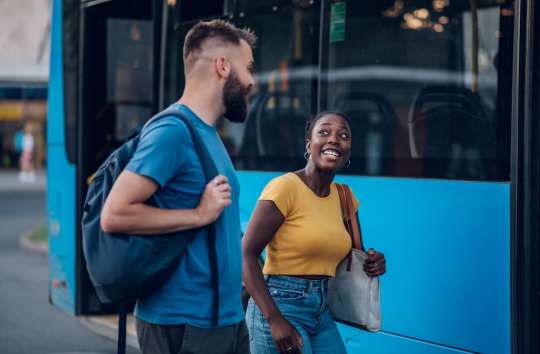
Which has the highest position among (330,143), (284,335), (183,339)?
(330,143)

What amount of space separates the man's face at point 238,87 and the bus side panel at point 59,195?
3715mm

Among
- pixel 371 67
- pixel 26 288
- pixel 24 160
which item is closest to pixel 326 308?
pixel 371 67

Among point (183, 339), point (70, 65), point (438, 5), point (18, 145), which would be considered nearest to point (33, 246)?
point (70, 65)

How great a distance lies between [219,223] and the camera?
2.03 metres

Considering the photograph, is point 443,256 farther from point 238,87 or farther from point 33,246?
point 33,246

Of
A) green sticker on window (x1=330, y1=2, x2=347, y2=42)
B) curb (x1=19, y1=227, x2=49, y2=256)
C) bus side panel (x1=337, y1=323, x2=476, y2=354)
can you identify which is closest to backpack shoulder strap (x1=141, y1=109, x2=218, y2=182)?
bus side panel (x1=337, y1=323, x2=476, y2=354)

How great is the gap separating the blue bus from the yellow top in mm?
697

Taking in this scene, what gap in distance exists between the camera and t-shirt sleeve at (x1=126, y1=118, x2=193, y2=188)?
1854 mm

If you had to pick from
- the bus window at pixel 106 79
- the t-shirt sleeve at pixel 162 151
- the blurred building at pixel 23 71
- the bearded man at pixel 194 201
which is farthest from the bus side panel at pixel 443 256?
the blurred building at pixel 23 71

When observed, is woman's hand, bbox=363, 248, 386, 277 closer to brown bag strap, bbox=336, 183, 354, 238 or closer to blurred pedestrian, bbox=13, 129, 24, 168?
brown bag strap, bbox=336, 183, 354, 238

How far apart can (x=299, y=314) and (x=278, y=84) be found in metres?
1.97

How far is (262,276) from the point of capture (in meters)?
2.49

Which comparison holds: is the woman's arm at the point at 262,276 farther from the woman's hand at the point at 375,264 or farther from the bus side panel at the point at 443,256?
the bus side panel at the point at 443,256

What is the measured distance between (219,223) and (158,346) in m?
0.45
